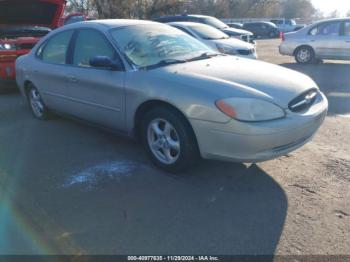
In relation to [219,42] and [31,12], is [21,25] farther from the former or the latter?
[219,42]

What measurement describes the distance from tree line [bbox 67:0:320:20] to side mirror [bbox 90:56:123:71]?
23326 millimetres

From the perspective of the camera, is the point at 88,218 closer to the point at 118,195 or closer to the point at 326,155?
the point at 118,195

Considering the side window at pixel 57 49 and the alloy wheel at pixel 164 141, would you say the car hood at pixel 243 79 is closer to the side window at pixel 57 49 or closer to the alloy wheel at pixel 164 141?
the alloy wheel at pixel 164 141

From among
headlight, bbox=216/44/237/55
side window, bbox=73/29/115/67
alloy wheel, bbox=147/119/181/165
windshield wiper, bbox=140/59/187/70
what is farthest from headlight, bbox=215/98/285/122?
headlight, bbox=216/44/237/55

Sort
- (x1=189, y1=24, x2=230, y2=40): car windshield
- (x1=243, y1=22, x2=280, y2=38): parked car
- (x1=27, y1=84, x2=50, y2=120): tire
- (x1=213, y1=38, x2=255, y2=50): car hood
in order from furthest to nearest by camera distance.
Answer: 1. (x1=243, y1=22, x2=280, y2=38): parked car
2. (x1=189, y1=24, x2=230, y2=40): car windshield
3. (x1=213, y1=38, x2=255, y2=50): car hood
4. (x1=27, y1=84, x2=50, y2=120): tire

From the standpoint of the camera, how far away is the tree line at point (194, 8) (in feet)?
86.6

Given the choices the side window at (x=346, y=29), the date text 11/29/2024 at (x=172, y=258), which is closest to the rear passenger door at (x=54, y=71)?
the date text 11/29/2024 at (x=172, y=258)

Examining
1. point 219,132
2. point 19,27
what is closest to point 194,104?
point 219,132

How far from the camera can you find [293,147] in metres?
3.52

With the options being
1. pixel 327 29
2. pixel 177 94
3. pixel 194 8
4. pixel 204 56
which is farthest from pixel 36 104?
pixel 194 8

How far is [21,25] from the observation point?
917 centimetres

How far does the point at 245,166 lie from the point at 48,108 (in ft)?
11.0

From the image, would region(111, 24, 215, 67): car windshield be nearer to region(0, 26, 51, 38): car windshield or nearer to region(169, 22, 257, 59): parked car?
region(169, 22, 257, 59): parked car

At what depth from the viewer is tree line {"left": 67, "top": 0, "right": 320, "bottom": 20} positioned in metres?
26.4
